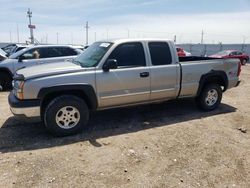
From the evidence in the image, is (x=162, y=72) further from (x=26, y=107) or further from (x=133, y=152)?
(x=26, y=107)

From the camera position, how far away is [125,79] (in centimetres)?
520

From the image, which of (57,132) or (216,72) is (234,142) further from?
(57,132)

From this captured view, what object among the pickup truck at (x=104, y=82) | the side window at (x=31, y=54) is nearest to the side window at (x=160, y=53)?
the pickup truck at (x=104, y=82)

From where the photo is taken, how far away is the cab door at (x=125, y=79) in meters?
5.04

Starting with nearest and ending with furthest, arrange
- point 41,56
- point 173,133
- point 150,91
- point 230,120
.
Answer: point 173,133 → point 150,91 → point 230,120 → point 41,56

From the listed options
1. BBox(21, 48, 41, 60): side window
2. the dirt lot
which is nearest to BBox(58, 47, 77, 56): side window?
BBox(21, 48, 41, 60): side window

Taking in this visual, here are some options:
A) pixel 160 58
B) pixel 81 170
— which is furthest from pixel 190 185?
pixel 160 58

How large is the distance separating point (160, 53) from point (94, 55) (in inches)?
59.2

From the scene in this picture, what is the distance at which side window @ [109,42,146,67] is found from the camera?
520 centimetres

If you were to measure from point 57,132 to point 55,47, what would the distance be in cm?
602

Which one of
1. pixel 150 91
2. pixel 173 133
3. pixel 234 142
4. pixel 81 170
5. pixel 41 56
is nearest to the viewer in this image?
pixel 81 170

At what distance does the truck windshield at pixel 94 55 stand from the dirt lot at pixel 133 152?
1.37m

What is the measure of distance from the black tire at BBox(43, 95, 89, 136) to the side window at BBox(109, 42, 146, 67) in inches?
45.6

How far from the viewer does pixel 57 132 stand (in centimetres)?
477
